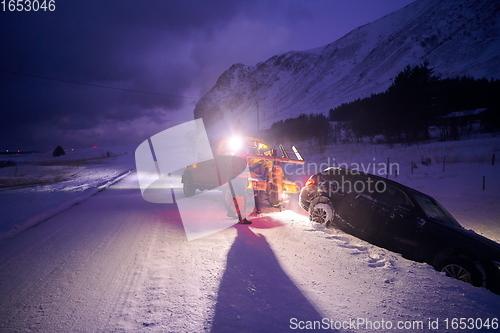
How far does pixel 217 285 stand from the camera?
3428 mm

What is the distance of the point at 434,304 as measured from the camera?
302cm

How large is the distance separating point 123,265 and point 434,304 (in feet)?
14.7

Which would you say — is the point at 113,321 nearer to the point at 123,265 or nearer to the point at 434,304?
the point at 123,265

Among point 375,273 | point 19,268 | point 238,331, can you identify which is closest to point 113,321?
point 238,331

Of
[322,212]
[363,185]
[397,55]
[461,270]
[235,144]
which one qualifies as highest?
[397,55]

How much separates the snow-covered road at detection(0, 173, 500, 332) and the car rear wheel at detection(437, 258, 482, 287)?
1.44ft

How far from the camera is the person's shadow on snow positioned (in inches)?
104

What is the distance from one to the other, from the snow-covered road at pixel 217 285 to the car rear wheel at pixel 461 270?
44cm

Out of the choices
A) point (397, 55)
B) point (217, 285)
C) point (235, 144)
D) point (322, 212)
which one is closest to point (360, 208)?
point (322, 212)

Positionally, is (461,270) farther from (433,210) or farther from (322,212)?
(322,212)

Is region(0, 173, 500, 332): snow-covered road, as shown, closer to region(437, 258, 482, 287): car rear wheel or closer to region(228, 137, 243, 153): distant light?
region(437, 258, 482, 287): car rear wheel

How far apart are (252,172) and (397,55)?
125315mm

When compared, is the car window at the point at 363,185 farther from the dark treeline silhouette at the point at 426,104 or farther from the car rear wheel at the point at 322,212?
the dark treeline silhouette at the point at 426,104

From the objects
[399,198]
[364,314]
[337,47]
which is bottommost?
[364,314]
